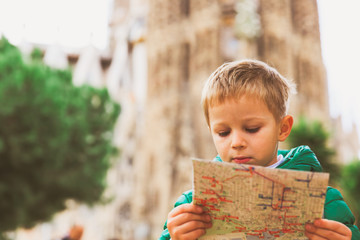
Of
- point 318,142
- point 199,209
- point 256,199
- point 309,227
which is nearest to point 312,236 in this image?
point 309,227

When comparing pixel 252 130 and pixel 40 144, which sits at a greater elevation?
pixel 40 144

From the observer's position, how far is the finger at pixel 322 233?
1.09 meters

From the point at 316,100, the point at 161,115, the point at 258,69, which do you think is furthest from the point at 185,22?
the point at 258,69

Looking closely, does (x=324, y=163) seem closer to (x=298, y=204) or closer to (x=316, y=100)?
(x=298, y=204)

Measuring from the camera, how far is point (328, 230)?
110 centimetres

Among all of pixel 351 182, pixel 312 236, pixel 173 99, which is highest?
pixel 173 99

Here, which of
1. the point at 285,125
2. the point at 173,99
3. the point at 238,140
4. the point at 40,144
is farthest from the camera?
the point at 173,99

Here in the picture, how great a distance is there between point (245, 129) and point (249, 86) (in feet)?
0.47

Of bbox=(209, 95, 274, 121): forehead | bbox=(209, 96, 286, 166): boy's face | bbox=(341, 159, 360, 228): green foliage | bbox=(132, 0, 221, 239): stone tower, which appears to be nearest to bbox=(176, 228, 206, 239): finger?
bbox=(209, 96, 286, 166): boy's face

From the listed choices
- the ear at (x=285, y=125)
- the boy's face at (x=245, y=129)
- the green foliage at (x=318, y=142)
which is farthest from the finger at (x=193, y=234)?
the green foliage at (x=318, y=142)

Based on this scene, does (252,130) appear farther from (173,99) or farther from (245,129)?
(173,99)

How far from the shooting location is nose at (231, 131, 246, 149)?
4.05 feet

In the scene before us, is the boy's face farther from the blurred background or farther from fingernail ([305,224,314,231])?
the blurred background

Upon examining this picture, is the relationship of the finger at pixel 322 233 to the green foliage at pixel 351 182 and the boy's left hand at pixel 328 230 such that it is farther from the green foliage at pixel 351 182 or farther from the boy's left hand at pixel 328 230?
the green foliage at pixel 351 182
